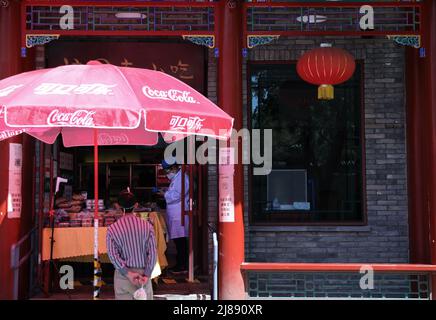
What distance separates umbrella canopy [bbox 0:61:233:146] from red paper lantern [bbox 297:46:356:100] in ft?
7.34

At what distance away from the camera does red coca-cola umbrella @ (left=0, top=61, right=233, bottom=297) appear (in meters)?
4.87

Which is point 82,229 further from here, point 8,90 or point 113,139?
point 8,90

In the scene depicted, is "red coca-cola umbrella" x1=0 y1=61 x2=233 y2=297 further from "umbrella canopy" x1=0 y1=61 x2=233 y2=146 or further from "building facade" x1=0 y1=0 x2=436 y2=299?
"building facade" x1=0 y1=0 x2=436 y2=299

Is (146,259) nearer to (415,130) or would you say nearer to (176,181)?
(176,181)

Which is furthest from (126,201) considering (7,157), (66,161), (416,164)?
(416,164)

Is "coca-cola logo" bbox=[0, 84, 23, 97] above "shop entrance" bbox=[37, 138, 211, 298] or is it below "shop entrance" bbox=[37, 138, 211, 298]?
above

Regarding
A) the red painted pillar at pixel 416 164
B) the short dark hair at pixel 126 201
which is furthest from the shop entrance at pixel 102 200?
the red painted pillar at pixel 416 164

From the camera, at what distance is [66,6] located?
785 cm

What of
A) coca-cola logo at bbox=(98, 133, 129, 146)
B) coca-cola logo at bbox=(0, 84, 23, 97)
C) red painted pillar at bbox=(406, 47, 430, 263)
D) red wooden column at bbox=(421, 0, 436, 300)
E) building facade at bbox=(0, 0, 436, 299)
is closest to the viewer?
coca-cola logo at bbox=(0, 84, 23, 97)

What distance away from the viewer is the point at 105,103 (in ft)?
16.2

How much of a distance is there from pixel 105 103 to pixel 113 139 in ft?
8.33

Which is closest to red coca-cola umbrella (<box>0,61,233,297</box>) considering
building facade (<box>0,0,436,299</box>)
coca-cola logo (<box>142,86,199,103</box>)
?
coca-cola logo (<box>142,86,199,103</box>)

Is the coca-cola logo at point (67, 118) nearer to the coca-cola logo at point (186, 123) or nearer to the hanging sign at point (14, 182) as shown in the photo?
the coca-cola logo at point (186, 123)
